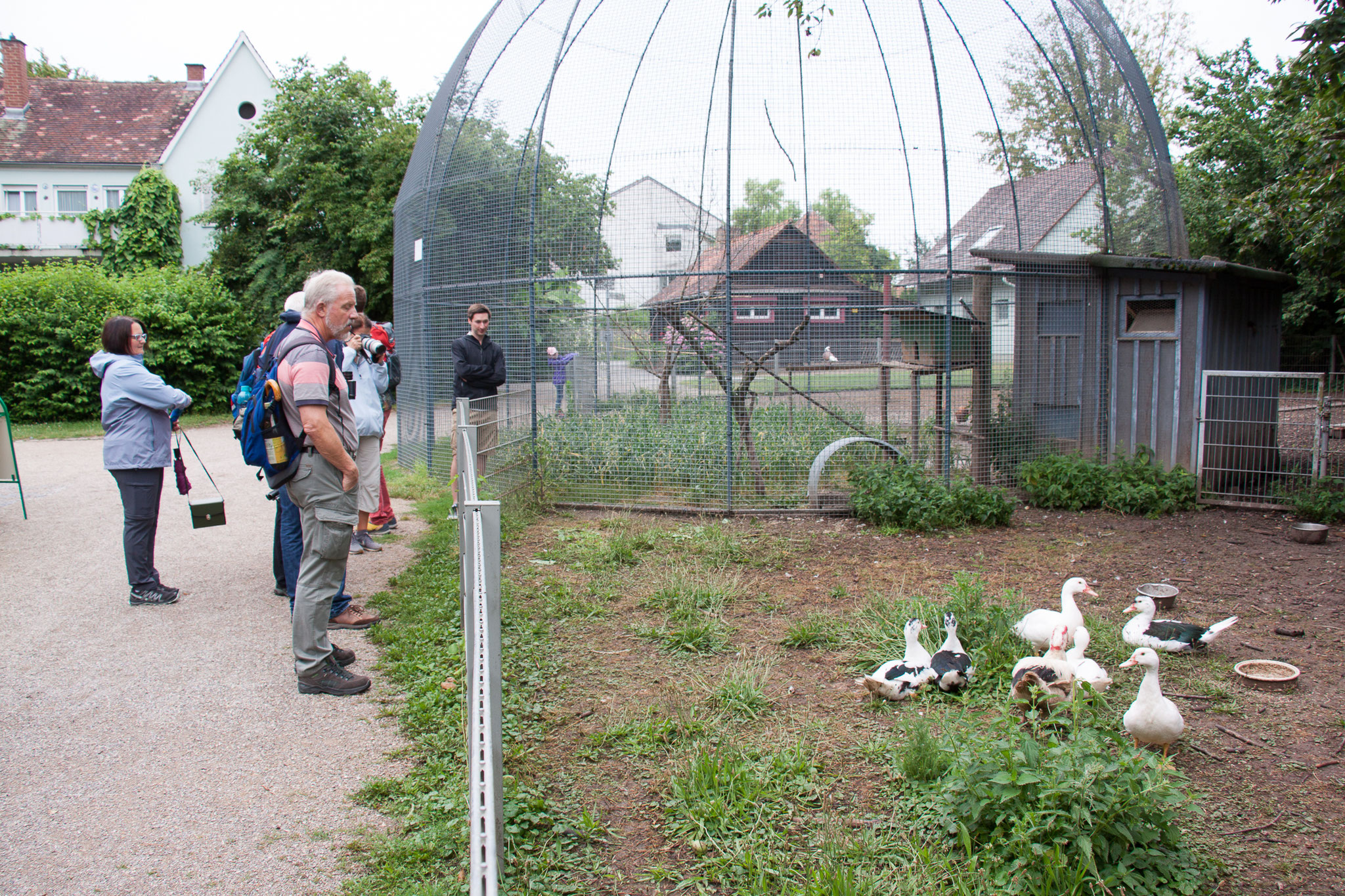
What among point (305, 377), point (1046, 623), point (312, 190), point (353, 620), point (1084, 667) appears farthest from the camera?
point (312, 190)

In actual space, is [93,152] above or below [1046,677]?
above

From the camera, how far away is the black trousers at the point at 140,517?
5406 millimetres

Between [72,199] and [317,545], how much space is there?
3007 centimetres

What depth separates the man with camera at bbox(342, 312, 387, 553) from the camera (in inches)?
249

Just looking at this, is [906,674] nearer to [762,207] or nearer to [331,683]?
[331,683]

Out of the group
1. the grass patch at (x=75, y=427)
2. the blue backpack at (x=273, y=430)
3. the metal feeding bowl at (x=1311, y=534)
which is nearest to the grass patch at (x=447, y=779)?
the blue backpack at (x=273, y=430)

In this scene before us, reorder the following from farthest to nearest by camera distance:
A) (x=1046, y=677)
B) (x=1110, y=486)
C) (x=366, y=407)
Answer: (x=1110, y=486), (x=366, y=407), (x=1046, y=677)

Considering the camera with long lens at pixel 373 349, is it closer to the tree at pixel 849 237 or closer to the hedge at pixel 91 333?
the tree at pixel 849 237

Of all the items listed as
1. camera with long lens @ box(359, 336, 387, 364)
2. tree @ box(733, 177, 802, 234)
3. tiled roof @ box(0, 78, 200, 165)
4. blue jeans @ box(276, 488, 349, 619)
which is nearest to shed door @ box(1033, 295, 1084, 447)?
tree @ box(733, 177, 802, 234)

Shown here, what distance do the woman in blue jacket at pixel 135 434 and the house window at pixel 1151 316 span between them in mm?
8452

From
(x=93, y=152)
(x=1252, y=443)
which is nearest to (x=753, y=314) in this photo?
(x=1252, y=443)

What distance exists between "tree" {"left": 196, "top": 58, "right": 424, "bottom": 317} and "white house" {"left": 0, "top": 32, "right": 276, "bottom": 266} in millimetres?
5353

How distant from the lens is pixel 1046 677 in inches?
146

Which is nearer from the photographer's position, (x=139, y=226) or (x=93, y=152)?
(x=139, y=226)
